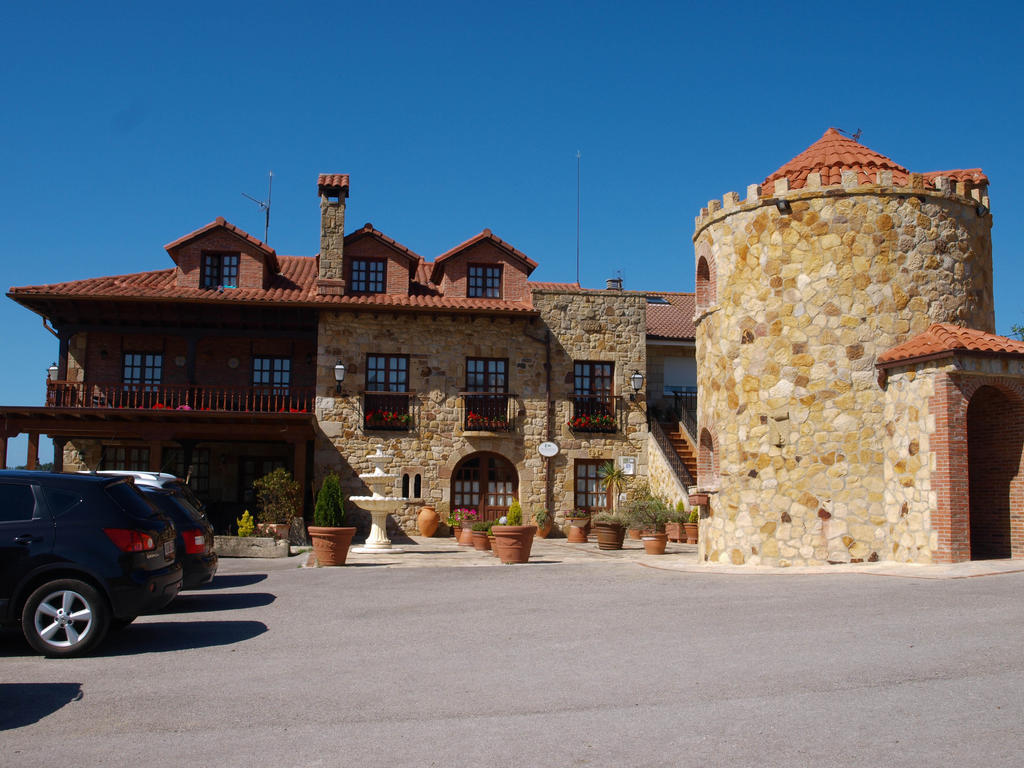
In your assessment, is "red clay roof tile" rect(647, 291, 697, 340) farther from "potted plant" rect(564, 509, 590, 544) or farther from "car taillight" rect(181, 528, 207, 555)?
"car taillight" rect(181, 528, 207, 555)

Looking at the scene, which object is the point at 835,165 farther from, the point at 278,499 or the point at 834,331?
the point at 278,499

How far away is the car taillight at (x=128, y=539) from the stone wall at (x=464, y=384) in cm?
1534

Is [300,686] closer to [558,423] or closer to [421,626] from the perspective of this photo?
[421,626]

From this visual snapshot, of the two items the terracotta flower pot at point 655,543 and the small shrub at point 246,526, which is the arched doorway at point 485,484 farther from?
the small shrub at point 246,526

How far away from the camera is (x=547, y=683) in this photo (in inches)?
261

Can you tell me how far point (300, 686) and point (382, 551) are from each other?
39.6ft

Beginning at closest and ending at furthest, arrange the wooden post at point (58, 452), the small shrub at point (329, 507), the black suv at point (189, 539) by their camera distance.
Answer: the black suv at point (189, 539) → the small shrub at point (329, 507) → the wooden post at point (58, 452)

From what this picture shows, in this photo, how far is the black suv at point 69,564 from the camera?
7668 millimetres

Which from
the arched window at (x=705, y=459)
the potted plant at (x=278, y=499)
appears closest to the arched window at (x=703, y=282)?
the arched window at (x=705, y=459)

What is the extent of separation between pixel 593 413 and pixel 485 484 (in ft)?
11.6

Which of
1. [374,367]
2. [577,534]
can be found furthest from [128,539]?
[374,367]

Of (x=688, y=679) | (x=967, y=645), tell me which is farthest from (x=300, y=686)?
(x=967, y=645)

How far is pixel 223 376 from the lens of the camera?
24.7 m

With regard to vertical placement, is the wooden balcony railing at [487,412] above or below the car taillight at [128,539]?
above
